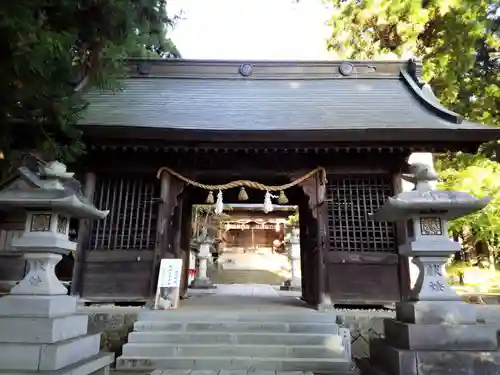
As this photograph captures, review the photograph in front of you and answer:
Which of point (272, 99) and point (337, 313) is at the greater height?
point (272, 99)

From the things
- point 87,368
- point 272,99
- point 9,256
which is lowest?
point 87,368

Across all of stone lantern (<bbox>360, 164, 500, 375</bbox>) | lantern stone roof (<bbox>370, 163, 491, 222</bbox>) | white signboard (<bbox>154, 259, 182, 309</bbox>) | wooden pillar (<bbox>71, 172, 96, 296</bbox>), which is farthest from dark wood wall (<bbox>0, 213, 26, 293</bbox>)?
lantern stone roof (<bbox>370, 163, 491, 222</bbox>)

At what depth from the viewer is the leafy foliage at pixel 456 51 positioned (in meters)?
10.2

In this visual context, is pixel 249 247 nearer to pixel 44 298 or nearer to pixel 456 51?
pixel 456 51

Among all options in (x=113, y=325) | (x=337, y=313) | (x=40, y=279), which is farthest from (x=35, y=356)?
(x=337, y=313)

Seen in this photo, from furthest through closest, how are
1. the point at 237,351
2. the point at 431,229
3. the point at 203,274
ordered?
1. the point at 203,274
2. the point at 237,351
3. the point at 431,229

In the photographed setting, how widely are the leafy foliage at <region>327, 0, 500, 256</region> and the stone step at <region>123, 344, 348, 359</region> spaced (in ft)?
22.7

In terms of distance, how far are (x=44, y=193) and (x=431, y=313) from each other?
4.62 metres

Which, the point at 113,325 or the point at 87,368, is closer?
the point at 87,368

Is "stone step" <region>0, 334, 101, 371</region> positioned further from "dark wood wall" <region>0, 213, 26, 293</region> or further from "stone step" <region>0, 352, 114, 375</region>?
"dark wood wall" <region>0, 213, 26, 293</region>

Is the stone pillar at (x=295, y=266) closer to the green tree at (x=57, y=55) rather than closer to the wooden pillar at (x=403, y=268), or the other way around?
the wooden pillar at (x=403, y=268)

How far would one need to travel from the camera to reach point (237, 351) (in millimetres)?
5359

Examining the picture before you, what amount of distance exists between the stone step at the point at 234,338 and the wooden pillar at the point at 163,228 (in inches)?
55.2

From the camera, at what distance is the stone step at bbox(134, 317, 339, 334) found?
5.83 metres
